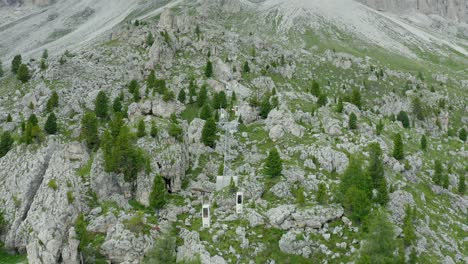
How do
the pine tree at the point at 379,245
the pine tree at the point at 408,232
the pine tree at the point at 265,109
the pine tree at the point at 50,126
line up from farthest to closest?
1. the pine tree at the point at 265,109
2. the pine tree at the point at 50,126
3. the pine tree at the point at 408,232
4. the pine tree at the point at 379,245

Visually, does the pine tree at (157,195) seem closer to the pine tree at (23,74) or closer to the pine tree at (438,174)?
the pine tree at (438,174)

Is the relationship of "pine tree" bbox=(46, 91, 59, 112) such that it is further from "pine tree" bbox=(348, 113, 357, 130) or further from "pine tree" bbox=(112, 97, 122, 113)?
"pine tree" bbox=(348, 113, 357, 130)

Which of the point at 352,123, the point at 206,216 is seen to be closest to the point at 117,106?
the point at 206,216

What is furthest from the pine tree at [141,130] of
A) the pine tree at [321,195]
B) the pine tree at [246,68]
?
the pine tree at [246,68]

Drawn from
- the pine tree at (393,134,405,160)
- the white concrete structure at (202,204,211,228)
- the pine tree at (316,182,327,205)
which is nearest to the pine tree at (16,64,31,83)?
the white concrete structure at (202,204,211,228)

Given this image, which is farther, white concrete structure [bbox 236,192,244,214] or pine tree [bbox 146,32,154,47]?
pine tree [bbox 146,32,154,47]

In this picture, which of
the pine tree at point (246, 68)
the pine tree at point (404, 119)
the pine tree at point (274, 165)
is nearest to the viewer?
the pine tree at point (274, 165)
